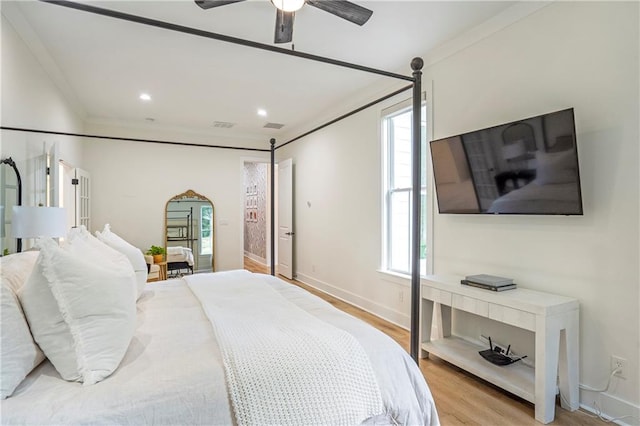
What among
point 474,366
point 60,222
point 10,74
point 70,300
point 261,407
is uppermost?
point 10,74

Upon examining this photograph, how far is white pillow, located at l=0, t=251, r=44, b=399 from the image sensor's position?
1.08m

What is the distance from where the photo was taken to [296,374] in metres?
1.25

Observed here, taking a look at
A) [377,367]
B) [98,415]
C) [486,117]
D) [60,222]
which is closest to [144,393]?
[98,415]

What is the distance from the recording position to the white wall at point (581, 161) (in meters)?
1.98

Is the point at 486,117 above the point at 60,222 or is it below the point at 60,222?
above

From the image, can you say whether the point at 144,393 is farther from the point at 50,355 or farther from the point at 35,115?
the point at 35,115

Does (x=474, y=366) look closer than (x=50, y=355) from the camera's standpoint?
No

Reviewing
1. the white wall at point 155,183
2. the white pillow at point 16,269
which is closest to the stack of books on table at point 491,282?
the white pillow at point 16,269

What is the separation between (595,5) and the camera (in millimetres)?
2098

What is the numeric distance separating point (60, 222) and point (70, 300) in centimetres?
157

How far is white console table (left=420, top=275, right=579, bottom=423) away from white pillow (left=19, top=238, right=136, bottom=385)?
2.14 m

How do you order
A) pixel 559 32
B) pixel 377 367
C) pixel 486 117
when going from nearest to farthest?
pixel 377 367 → pixel 559 32 → pixel 486 117

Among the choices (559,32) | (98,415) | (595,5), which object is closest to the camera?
(98,415)

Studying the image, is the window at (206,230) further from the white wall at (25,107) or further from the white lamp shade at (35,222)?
the white lamp shade at (35,222)
